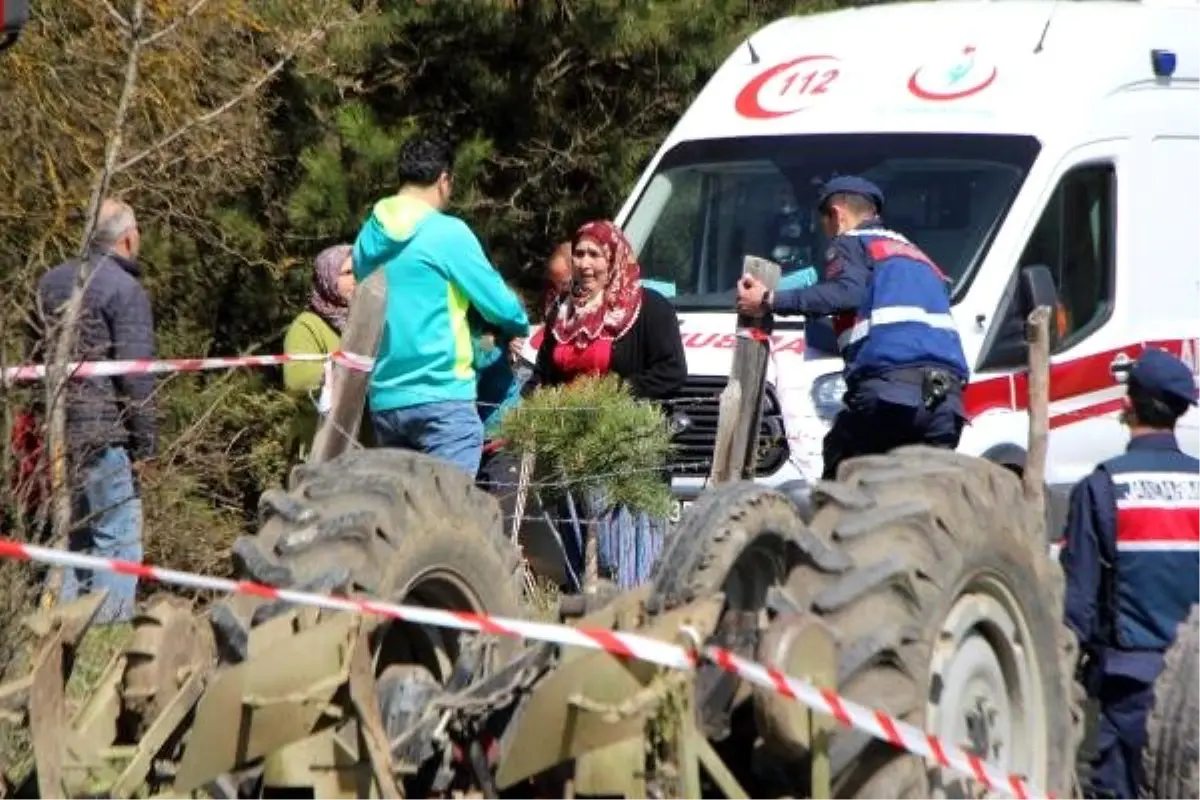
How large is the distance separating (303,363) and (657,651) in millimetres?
5685

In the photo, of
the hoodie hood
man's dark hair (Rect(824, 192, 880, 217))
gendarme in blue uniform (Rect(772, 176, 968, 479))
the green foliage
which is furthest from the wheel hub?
the hoodie hood

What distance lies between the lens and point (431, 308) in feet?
28.9

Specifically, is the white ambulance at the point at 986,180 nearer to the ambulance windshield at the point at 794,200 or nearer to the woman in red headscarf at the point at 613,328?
the ambulance windshield at the point at 794,200

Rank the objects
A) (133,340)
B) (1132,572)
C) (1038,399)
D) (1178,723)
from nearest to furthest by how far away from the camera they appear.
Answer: (1178,723)
(1132,572)
(1038,399)
(133,340)

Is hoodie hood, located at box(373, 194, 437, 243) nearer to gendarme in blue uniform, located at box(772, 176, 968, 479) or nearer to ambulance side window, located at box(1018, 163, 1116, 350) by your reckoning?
gendarme in blue uniform, located at box(772, 176, 968, 479)

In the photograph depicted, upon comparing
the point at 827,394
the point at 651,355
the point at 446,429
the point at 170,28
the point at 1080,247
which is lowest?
the point at 446,429

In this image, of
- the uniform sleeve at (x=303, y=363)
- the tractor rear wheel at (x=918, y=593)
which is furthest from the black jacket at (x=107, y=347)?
the tractor rear wheel at (x=918, y=593)

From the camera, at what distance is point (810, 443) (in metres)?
10.3

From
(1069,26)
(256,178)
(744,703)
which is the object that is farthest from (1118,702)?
(256,178)

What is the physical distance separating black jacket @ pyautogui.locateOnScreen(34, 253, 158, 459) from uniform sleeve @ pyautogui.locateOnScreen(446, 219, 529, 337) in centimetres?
114

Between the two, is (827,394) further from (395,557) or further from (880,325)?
(395,557)

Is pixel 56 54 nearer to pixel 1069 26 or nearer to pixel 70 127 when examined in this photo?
pixel 70 127

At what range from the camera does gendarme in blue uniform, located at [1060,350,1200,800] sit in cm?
738

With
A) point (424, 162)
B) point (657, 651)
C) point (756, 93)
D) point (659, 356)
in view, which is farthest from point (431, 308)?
point (657, 651)
